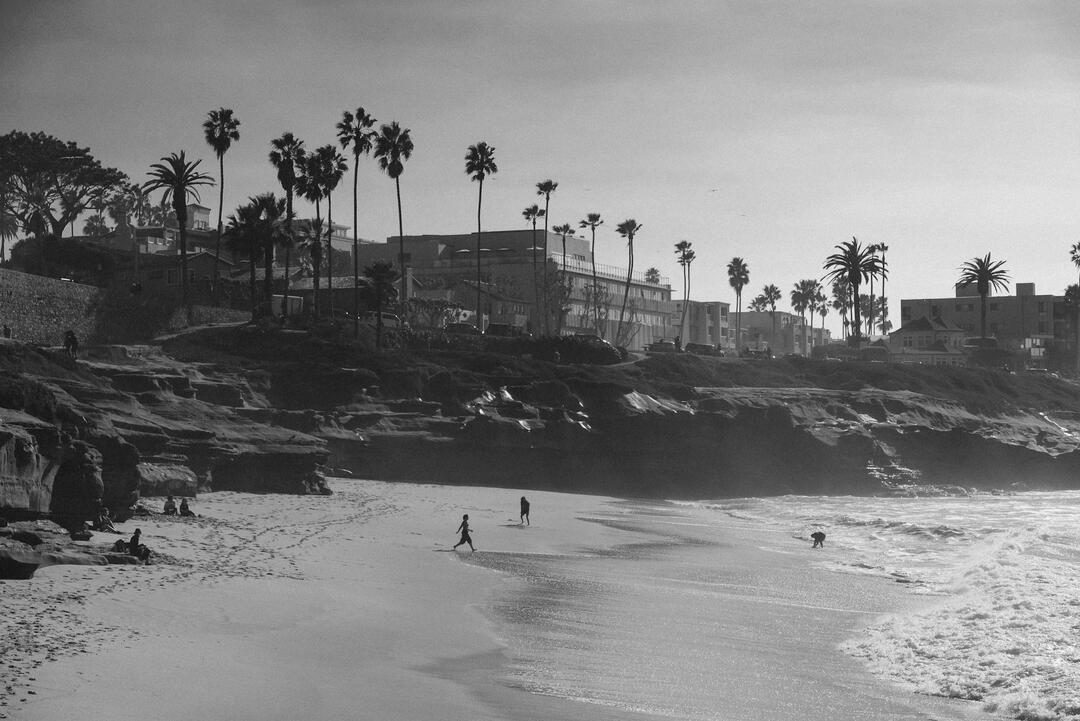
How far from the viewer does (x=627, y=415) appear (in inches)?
2440

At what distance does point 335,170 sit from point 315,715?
70.9 metres

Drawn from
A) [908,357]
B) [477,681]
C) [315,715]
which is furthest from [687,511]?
[908,357]

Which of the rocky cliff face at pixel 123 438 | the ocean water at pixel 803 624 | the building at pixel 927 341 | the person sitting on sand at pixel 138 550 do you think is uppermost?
the building at pixel 927 341

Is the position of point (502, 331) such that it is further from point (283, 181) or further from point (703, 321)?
point (703, 321)

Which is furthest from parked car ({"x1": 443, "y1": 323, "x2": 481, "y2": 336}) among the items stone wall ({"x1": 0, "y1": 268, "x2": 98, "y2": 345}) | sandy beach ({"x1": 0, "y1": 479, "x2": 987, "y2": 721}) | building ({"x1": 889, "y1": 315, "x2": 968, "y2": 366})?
building ({"x1": 889, "y1": 315, "x2": 968, "y2": 366})

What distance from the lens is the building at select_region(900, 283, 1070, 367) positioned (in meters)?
152

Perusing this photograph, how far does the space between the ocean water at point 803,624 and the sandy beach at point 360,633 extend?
12 cm

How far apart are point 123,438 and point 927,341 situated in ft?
411

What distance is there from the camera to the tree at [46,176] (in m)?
81.8

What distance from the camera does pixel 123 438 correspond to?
28.2 meters

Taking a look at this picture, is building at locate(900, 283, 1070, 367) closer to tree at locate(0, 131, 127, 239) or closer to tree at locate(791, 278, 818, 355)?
tree at locate(791, 278, 818, 355)

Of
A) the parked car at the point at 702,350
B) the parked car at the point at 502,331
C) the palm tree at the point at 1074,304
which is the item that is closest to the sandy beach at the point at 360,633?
the parked car at the point at 502,331

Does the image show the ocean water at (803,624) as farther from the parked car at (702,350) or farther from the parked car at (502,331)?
the parked car at (702,350)

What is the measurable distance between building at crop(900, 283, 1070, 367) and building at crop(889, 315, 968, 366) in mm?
8447
